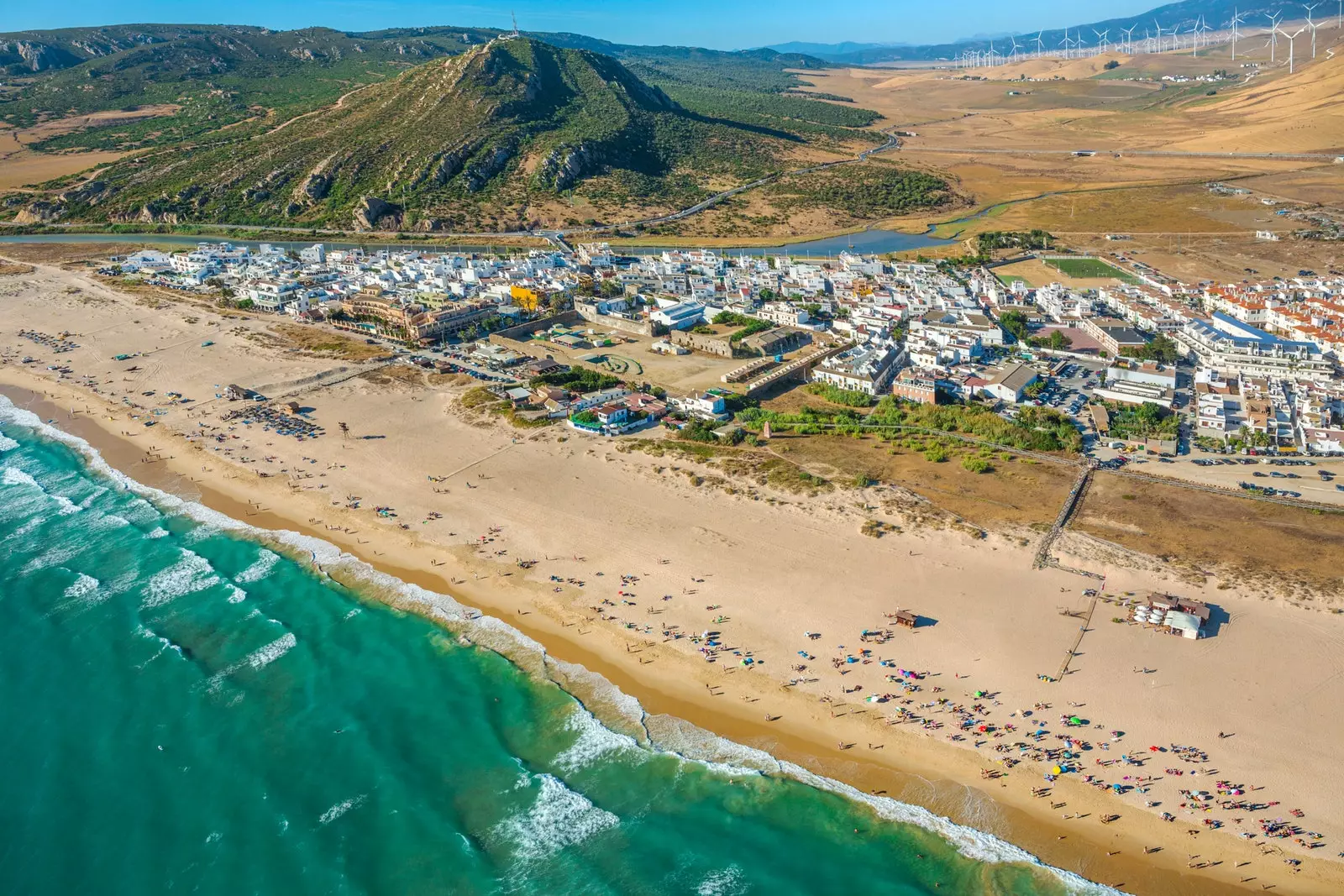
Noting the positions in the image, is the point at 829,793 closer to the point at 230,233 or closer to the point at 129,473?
the point at 129,473

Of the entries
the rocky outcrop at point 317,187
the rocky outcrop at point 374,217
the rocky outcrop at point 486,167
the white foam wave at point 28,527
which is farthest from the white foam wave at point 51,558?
the rocky outcrop at point 317,187

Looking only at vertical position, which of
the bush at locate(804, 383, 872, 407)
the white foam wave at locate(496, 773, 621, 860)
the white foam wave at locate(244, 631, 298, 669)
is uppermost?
the bush at locate(804, 383, 872, 407)

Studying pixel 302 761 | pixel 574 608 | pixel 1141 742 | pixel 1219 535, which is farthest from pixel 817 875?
pixel 1219 535

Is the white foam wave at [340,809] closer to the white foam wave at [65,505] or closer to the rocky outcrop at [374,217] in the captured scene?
the white foam wave at [65,505]

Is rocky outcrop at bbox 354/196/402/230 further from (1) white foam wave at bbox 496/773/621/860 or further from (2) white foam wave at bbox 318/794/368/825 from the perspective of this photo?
(1) white foam wave at bbox 496/773/621/860

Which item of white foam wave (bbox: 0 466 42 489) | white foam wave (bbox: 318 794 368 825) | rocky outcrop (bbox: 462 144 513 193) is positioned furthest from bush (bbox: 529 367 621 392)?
rocky outcrop (bbox: 462 144 513 193)
